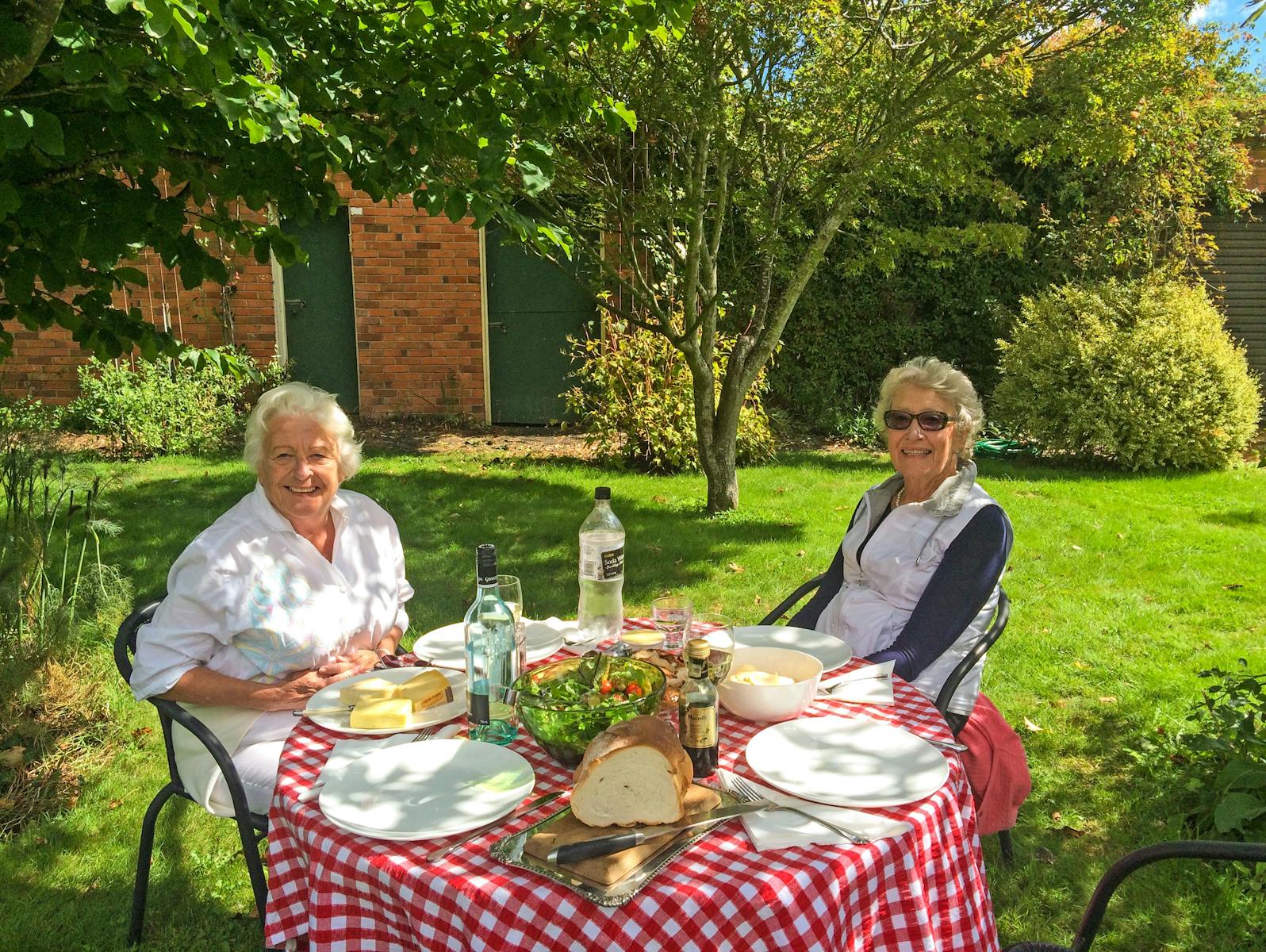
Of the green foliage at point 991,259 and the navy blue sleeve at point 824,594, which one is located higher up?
the green foliage at point 991,259

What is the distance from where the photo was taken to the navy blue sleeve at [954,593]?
2.68m

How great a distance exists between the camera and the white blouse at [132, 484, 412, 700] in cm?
246

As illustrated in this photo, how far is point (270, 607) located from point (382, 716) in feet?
2.31

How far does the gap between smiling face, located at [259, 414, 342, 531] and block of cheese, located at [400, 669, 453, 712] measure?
85 cm

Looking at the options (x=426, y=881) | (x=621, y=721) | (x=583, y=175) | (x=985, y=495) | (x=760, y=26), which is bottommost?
(x=426, y=881)

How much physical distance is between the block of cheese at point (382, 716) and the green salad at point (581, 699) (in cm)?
30

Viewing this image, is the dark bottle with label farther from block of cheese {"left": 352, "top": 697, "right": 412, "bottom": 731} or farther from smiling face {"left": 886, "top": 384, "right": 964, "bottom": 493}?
smiling face {"left": 886, "top": 384, "right": 964, "bottom": 493}

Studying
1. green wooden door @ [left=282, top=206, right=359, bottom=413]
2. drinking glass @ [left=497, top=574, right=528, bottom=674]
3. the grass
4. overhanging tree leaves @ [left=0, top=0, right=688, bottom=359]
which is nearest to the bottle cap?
drinking glass @ [left=497, top=574, right=528, bottom=674]

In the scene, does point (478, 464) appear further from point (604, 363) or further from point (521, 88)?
point (521, 88)

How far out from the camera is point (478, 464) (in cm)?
904

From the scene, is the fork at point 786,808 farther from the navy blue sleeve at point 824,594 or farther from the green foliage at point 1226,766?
the green foliage at point 1226,766

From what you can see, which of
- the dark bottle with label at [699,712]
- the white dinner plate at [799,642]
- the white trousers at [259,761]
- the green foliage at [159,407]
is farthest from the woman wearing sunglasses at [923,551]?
the green foliage at [159,407]

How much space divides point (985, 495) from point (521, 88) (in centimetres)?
210

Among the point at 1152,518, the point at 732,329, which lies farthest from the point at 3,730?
the point at 732,329
